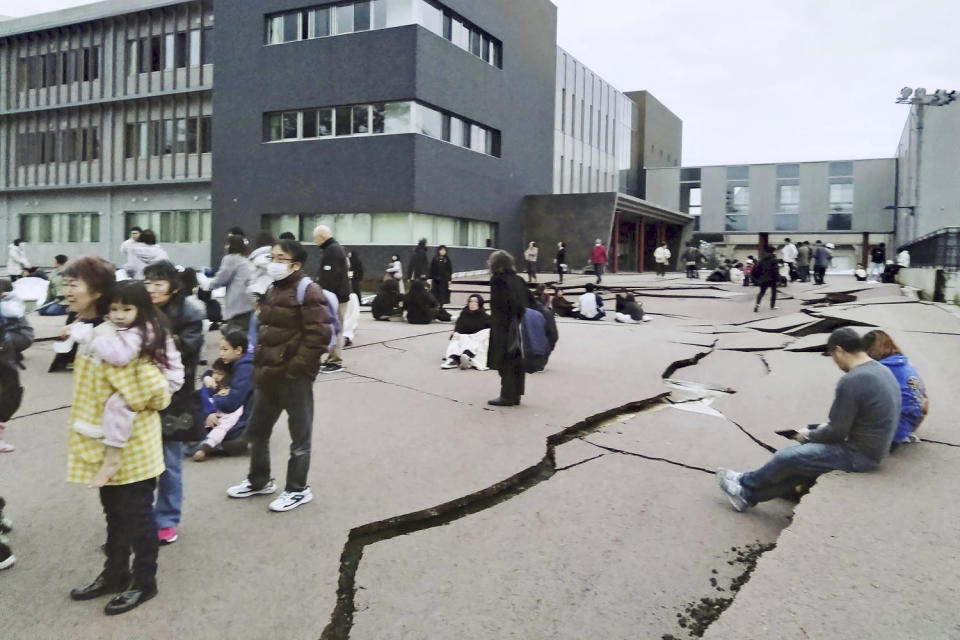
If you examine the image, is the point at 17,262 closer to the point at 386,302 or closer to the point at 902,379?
the point at 386,302

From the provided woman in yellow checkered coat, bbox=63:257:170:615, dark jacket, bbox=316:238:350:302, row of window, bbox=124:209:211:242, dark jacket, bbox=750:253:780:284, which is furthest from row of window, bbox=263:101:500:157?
woman in yellow checkered coat, bbox=63:257:170:615

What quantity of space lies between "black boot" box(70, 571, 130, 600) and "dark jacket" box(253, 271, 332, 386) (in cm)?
140

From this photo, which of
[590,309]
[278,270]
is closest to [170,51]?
[590,309]

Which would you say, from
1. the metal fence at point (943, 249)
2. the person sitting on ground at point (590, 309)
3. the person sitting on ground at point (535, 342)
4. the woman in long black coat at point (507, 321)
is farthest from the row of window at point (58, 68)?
the metal fence at point (943, 249)

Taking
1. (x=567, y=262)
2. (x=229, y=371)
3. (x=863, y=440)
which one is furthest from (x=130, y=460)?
(x=567, y=262)

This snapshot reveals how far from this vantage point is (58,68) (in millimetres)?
36969

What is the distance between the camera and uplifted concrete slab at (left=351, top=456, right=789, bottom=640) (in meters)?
2.96

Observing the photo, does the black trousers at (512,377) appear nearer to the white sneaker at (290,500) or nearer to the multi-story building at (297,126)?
the white sneaker at (290,500)

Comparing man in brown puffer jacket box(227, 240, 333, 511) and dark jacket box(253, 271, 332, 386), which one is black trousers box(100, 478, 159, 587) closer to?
man in brown puffer jacket box(227, 240, 333, 511)

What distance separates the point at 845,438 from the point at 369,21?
25.1m

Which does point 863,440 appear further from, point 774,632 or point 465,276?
point 465,276

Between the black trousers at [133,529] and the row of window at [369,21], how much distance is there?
24.3 m

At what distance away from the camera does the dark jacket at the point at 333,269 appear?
29.8 ft

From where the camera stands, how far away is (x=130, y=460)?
9.82ft
